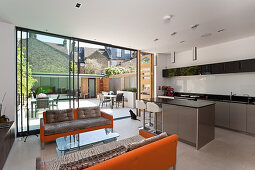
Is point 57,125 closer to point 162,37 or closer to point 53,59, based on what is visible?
point 53,59

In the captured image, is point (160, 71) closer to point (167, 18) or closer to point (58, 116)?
point (167, 18)

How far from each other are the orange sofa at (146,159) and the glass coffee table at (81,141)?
503 mm

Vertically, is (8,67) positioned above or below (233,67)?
below

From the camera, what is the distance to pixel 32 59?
12.4ft

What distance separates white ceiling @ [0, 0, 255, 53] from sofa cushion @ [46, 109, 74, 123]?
2.27 m

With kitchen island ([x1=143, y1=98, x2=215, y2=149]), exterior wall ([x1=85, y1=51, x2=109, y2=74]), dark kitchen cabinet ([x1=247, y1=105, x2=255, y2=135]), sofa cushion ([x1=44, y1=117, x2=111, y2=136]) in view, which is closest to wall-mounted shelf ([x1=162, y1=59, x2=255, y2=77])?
dark kitchen cabinet ([x1=247, y1=105, x2=255, y2=135])

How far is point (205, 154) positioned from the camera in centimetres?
268

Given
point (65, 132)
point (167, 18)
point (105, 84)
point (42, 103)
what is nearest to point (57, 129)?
point (65, 132)

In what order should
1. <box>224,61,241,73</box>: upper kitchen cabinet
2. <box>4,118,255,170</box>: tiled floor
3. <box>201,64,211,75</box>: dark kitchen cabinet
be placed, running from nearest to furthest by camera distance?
<box>4,118,255,170</box>: tiled floor, <box>224,61,241,73</box>: upper kitchen cabinet, <box>201,64,211,75</box>: dark kitchen cabinet

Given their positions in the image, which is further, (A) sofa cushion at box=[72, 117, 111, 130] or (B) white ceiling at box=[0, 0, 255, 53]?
(A) sofa cushion at box=[72, 117, 111, 130]

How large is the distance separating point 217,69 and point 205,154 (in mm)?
3162

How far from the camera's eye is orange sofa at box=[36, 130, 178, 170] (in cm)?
128

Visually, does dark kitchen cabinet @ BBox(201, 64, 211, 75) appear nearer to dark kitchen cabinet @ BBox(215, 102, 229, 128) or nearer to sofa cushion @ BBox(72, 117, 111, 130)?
dark kitchen cabinet @ BBox(215, 102, 229, 128)

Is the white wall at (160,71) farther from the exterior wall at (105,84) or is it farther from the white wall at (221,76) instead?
the exterior wall at (105,84)
